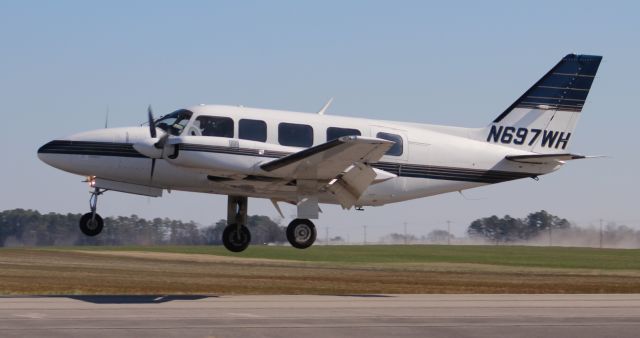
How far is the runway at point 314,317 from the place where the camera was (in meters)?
19.0

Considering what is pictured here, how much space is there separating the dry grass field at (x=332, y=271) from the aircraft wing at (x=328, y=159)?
1022cm

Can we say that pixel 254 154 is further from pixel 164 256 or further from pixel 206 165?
pixel 164 256

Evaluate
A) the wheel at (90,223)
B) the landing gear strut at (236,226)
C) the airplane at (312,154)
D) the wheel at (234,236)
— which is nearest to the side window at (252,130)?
the airplane at (312,154)

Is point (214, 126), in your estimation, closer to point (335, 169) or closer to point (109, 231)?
point (335, 169)

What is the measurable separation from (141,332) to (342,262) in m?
50.7

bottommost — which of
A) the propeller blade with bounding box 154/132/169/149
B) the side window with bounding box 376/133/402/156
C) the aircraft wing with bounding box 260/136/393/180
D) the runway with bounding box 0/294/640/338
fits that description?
the runway with bounding box 0/294/640/338

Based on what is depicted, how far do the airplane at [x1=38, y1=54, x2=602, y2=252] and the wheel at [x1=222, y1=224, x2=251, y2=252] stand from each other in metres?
0.03

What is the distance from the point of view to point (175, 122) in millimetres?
27016

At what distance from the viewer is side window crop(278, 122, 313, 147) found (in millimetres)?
27562

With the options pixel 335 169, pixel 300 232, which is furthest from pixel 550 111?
pixel 300 232

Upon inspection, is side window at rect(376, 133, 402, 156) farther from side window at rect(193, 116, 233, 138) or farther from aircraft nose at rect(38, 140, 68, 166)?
aircraft nose at rect(38, 140, 68, 166)

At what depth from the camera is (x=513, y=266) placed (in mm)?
68625

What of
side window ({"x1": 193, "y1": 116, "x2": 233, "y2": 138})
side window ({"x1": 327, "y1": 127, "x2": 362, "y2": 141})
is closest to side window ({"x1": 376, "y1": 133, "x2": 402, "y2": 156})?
side window ({"x1": 327, "y1": 127, "x2": 362, "y2": 141})

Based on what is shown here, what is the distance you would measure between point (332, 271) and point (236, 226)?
87.4ft
